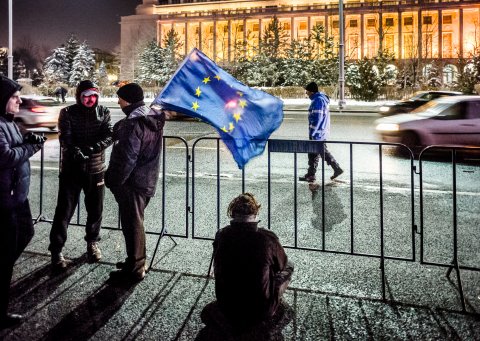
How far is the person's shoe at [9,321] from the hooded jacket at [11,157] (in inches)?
34.4

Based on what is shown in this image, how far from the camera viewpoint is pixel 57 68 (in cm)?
7869

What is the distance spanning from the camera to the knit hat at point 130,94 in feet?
14.5

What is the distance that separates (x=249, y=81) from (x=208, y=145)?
48128 millimetres

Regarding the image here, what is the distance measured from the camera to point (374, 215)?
664 centimetres

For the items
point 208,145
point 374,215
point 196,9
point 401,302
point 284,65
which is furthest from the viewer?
point 196,9

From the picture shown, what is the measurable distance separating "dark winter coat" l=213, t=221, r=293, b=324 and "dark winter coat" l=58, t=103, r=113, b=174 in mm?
2126

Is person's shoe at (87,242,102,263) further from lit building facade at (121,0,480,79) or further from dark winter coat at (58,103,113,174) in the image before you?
lit building facade at (121,0,480,79)

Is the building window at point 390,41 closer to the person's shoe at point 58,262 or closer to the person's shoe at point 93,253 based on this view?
the person's shoe at point 93,253

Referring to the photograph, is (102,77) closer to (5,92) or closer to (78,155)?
(78,155)

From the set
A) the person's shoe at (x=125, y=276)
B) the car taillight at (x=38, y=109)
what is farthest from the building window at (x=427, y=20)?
the person's shoe at (x=125, y=276)

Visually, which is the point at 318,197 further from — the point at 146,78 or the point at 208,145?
the point at 146,78

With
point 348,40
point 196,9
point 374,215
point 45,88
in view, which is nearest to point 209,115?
point 374,215

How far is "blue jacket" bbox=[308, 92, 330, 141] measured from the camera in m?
9.50

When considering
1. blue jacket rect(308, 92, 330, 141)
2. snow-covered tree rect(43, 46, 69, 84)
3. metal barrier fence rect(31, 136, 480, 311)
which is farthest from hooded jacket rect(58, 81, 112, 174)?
snow-covered tree rect(43, 46, 69, 84)
